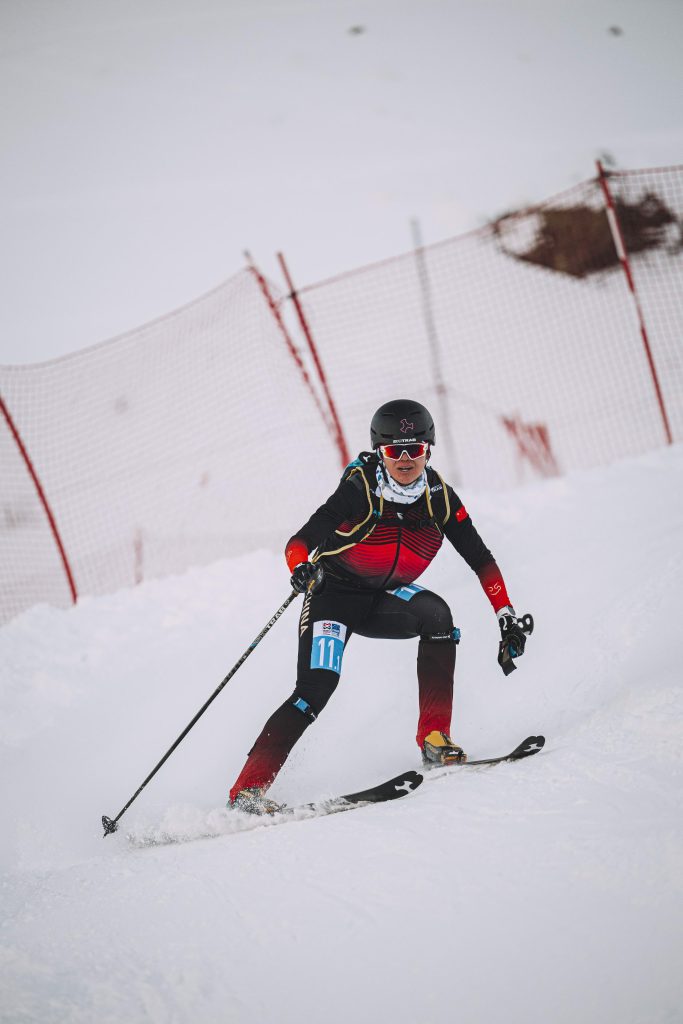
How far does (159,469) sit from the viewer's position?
9578mm

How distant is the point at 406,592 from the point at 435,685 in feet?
1.63

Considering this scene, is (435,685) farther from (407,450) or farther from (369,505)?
(407,450)

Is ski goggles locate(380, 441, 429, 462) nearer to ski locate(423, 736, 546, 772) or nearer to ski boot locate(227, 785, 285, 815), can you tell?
ski locate(423, 736, 546, 772)

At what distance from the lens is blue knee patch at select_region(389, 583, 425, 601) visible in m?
3.52

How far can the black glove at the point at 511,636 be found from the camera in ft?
10.8

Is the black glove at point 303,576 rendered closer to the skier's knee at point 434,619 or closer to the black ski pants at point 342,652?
the black ski pants at point 342,652

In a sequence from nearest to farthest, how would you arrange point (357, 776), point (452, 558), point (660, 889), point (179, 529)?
point (660, 889), point (357, 776), point (452, 558), point (179, 529)

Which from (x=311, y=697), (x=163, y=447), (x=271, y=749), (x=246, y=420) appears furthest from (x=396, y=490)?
(x=163, y=447)

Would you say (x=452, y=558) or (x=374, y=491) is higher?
(x=374, y=491)

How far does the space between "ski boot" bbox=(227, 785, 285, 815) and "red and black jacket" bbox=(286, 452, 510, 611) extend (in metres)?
1.11

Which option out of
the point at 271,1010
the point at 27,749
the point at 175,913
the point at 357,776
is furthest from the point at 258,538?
the point at 271,1010

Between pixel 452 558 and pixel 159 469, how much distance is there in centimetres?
537

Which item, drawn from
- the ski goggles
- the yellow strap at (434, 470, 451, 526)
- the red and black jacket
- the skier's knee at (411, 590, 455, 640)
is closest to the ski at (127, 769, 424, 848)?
the skier's knee at (411, 590, 455, 640)

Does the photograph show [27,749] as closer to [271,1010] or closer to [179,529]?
[271,1010]
